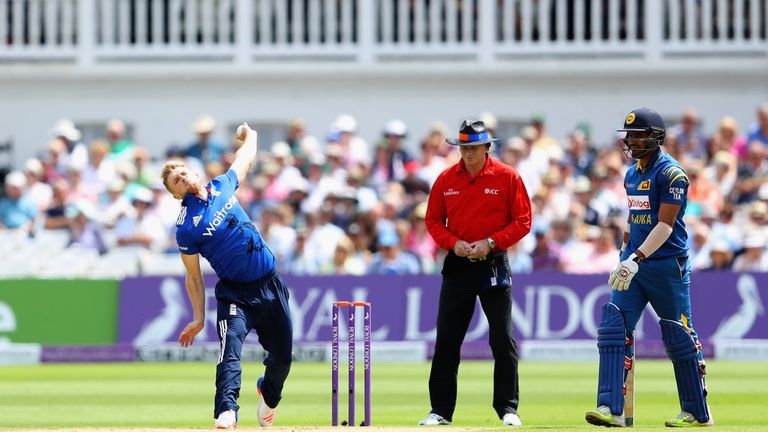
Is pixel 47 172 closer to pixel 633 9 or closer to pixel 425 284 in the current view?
pixel 425 284

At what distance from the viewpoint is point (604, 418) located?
902 cm

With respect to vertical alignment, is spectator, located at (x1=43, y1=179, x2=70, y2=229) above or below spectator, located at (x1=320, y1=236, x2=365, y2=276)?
above

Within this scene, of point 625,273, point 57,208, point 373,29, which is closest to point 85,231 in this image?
point 57,208

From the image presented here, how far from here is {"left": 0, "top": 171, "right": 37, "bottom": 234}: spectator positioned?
19844mm

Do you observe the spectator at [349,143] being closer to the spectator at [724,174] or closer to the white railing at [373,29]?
the white railing at [373,29]

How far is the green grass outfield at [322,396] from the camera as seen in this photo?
10.9m

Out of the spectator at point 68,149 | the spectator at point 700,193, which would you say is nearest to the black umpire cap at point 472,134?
the spectator at point 700,193

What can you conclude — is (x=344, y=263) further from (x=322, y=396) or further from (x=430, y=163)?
(x=322, y=396)

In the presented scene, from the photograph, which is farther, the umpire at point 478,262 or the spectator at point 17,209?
the spectator at point 17,209

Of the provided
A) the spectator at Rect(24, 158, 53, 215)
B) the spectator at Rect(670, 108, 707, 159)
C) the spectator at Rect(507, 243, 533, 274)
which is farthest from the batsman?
the spectator at Rect(24, 158, 53, 215)

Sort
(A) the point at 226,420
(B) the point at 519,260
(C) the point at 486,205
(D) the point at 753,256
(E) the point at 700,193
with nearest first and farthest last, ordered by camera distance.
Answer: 1. (A) the point at 226,420
2. (C) the point at 486,205
3. (D) the point at 753,256
4. (B) the point at 519,260
5. (E) the point at 700,193

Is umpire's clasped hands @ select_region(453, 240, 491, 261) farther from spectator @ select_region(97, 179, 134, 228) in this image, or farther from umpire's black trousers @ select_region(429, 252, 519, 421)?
spectator @ select_region(97, 179, 134, 228)

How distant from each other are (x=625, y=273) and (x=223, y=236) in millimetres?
2382

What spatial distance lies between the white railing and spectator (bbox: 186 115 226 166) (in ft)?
7.82
